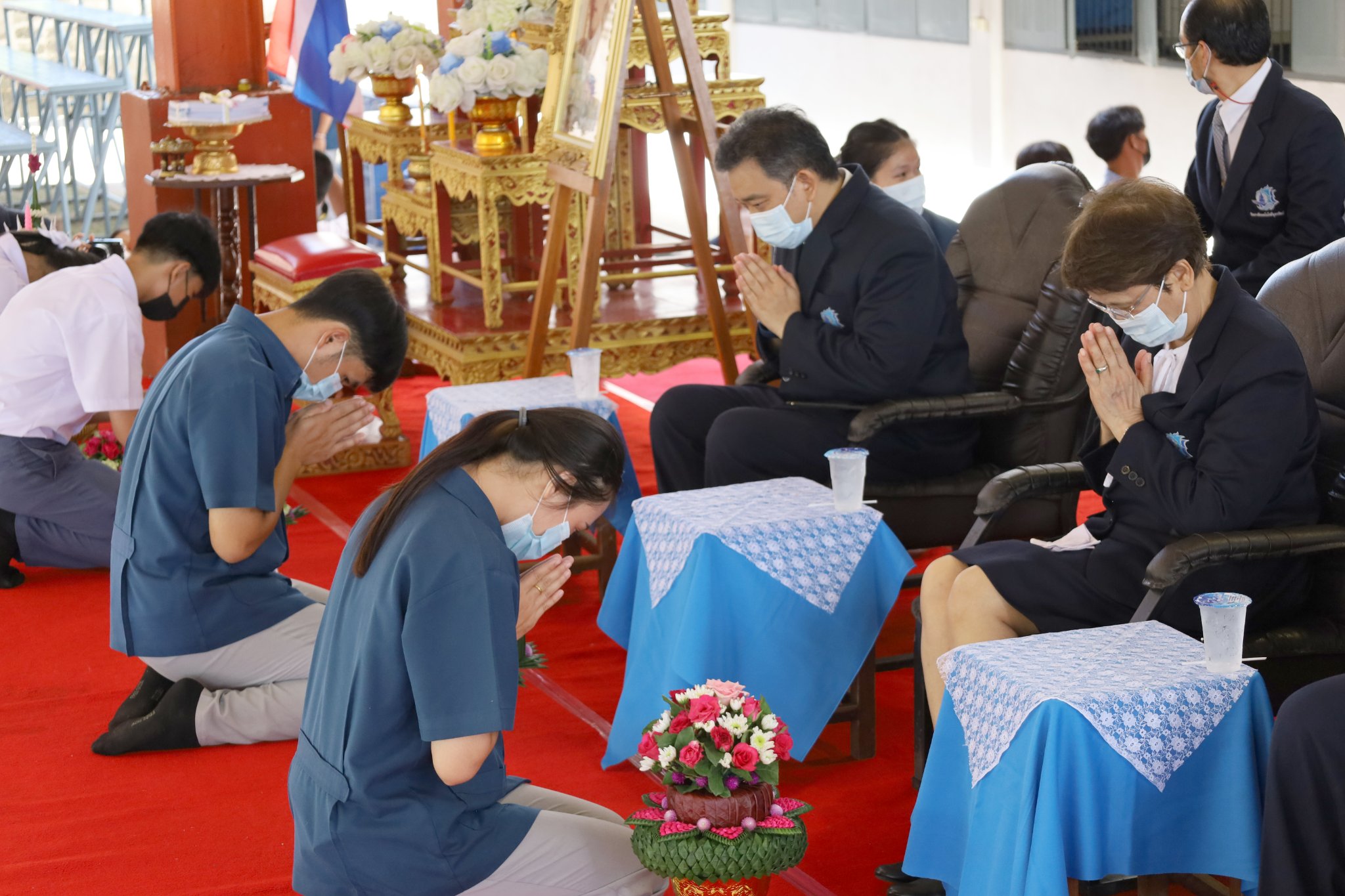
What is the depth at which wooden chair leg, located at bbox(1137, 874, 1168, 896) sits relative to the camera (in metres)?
2.17

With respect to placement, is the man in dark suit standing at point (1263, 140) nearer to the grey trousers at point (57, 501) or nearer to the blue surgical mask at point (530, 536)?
the blue surgical mask at point (530, 536)

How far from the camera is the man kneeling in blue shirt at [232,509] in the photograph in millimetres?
2855

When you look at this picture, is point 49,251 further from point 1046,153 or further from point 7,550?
point 1046,153

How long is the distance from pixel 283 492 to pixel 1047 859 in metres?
1.68

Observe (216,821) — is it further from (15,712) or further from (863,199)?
(863,199)

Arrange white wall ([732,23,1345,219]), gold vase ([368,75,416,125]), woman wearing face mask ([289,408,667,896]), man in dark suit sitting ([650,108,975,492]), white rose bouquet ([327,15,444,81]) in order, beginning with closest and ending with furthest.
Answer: woman wearing face mask ([289,408,667,896])
man in dark suit sitting ([650,108,975,492])
white rose bouquet ([327,15,444,81])
gold vase ([368,75,416,125])
white wall ([732,23,1345,219])

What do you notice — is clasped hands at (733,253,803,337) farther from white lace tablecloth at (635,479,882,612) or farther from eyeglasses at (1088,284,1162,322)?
eyeglasses at (1088,284,1162,322)

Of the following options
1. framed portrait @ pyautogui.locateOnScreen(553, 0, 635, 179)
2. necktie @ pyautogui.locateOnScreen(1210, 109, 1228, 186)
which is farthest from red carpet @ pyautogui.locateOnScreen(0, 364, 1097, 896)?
necktie @ pyautogui.locateOnScreen(1210, 109, 1228, 186)

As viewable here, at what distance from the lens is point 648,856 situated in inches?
84.5

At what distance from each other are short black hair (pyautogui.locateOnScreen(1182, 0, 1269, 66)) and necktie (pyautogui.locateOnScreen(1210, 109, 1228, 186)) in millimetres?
205

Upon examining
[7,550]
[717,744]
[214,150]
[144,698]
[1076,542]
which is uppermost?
[214,150]

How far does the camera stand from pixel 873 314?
3436 millimetres

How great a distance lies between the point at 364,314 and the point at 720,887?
53.4 inches

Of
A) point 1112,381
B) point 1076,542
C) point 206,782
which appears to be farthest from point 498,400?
point 1112,381
